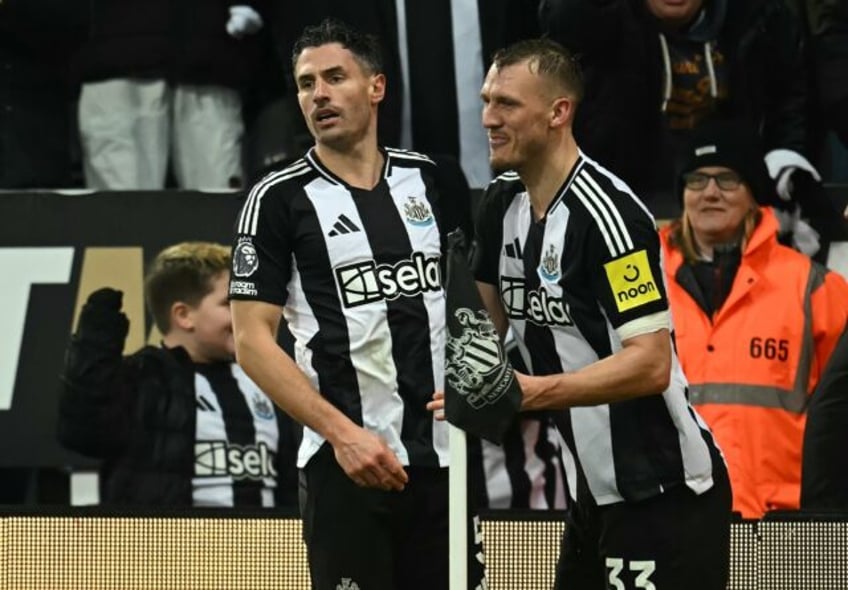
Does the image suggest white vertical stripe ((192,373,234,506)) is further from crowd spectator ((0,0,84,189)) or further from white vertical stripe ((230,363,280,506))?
crowd spectator ((0,0,84,189))

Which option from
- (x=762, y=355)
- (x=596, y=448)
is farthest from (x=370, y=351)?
(x=762, y=355)

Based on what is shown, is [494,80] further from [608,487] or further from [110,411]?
[110,411]

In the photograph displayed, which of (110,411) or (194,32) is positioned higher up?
(194,32)

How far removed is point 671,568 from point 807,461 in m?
1.18

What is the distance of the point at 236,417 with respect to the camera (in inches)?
284

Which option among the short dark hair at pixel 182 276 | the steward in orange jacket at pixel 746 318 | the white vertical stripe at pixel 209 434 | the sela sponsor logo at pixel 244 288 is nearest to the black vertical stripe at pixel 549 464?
the steward in orange jacket at pixel 746 318

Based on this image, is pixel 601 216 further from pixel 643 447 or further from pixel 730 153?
pixel 730 153

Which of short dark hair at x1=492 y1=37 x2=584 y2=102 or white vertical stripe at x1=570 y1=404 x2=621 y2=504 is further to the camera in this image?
short dark hair at x1=492 y1=37 x2=584 y2=102

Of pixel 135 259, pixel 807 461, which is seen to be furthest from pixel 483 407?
pixel 135 259

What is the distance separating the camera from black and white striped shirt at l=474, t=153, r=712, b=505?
499cm

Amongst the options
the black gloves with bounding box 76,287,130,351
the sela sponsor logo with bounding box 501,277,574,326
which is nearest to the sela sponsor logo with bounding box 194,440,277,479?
the black gloves with bounding box 76,287,130,351

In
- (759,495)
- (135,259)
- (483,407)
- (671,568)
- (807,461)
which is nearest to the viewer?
(483,407)

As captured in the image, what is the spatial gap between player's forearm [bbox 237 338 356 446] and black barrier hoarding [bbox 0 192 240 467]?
2.72m

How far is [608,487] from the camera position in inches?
201
